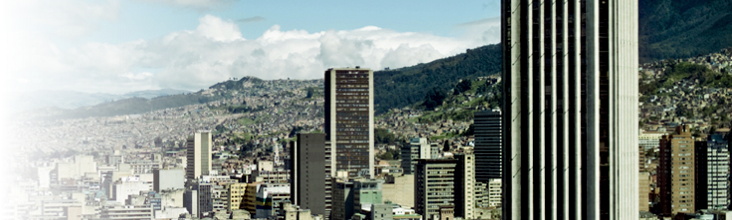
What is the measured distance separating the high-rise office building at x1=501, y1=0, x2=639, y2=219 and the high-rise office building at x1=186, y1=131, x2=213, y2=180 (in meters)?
78.0

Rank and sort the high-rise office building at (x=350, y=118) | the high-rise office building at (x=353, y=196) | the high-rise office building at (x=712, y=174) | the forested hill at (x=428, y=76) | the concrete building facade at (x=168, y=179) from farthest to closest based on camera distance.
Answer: the forested hill at (x=428, y=76)
the high-rise office building at (x=350, y=118)
the concrete building facade at (x=168, y=179)
the high-rise office building at (x=353, y=196)
the high-rise office building at (x=712, y=174)

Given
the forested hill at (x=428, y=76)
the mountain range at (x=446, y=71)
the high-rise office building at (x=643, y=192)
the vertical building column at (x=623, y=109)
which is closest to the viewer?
the vertical building column at (x=623, y=109)

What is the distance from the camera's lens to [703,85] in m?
39.2

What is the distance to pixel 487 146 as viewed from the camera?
69250 millimetres

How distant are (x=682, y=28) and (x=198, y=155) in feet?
230

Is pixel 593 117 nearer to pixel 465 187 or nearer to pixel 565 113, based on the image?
pixel 565 113

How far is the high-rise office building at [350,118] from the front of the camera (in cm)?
9475

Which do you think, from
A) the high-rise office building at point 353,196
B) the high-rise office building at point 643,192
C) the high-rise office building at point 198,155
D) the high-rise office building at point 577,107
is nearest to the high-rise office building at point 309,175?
the high-rise office building at point 353,196

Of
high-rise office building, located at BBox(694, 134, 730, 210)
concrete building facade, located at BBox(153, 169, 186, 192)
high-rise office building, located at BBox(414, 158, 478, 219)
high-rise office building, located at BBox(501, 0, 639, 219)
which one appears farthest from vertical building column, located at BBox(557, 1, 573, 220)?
concrete building facade, located at BBox(153, 169, 186, 192)

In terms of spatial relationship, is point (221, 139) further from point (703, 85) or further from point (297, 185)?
point (703, 85)

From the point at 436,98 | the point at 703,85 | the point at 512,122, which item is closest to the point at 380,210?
the point at 703,85

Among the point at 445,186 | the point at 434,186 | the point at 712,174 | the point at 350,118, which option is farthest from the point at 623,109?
the point at 350,118

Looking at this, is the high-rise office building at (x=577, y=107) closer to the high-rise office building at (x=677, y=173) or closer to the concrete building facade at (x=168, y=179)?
the high-rise office building at (x=677, y=173)

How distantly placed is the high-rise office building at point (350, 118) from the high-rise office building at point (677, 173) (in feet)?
159
